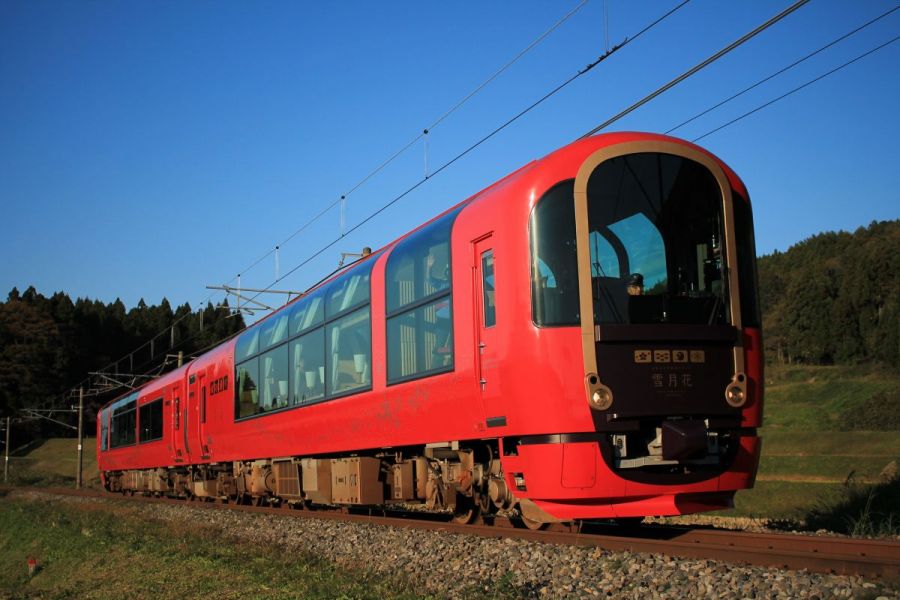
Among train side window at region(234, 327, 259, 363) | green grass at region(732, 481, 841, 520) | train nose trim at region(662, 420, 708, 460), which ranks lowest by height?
green grass at region(732, 481, 841, 520)

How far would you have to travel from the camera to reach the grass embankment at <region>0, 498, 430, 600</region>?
7297 millimetres

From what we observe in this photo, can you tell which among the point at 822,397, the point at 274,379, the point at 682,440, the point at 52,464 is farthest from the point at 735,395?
the point at 52,464

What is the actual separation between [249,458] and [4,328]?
72.5 metres

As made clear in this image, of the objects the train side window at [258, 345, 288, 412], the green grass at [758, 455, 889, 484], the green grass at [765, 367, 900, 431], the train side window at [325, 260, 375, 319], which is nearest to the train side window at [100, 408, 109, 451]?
the train side window at [258, 345, 288, 412]

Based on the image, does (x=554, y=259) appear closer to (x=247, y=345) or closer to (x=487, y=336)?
(x=487, y=336)

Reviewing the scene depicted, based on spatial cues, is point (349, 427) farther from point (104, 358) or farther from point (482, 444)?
point (104, 358)

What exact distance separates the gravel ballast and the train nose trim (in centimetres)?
91

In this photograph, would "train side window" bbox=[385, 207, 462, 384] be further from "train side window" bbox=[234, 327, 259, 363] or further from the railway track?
"train side window" bbox=[234, 327, 259, 363]

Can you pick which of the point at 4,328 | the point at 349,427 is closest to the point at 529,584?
the point at 349,427

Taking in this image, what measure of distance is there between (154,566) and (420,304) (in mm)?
4031

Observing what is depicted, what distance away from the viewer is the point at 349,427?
11.6 metres

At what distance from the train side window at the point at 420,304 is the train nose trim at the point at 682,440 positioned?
2337 mm

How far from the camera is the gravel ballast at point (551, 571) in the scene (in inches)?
215

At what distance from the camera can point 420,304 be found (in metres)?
9.71
